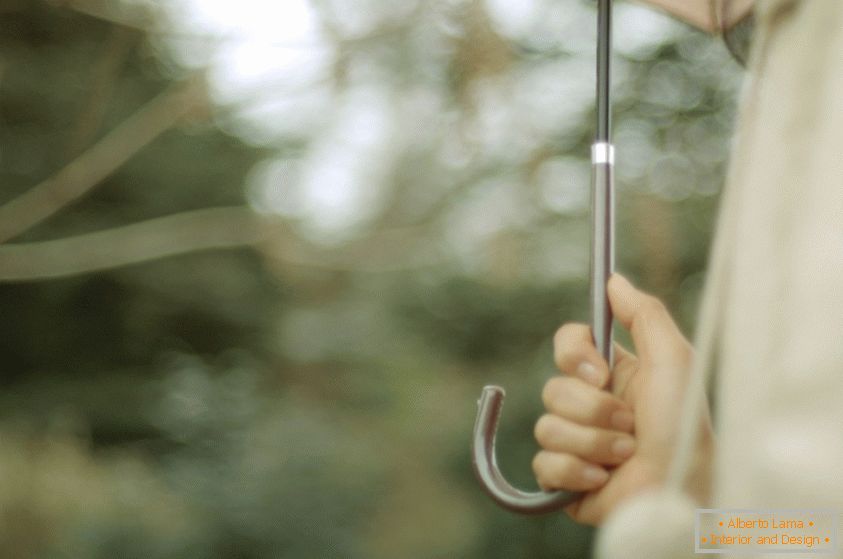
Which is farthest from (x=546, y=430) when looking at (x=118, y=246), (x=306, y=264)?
(x=118, y=246)

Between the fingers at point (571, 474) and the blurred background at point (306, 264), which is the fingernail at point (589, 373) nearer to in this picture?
the fingers at point (571, 474)

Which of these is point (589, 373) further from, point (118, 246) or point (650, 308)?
point (118, 246)

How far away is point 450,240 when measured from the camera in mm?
2543

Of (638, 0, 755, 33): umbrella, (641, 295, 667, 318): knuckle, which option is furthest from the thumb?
(638, 0, 755, 33): umbrella

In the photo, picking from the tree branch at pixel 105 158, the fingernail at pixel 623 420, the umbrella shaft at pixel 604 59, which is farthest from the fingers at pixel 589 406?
the tree branch at pixel 105 158

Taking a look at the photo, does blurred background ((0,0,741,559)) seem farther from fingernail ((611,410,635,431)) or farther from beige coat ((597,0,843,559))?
beige coat ((597,0,843,559))

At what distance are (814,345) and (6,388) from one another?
290 cm

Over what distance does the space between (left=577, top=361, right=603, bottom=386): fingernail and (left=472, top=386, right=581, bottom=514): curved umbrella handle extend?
0.14 feet

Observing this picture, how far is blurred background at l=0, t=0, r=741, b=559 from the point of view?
200 cm

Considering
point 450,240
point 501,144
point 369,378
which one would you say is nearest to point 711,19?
point 501,144

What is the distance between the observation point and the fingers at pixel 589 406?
16.6 inches

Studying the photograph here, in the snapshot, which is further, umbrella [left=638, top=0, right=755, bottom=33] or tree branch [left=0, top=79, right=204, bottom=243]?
tree branch [left=0, top=79, right=204, bottom=243]

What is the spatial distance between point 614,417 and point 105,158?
1.31 meters

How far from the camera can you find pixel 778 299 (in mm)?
247
